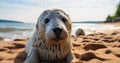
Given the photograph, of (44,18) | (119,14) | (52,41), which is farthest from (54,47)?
(119,14)

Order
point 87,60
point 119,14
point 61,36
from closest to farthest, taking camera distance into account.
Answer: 1. point 61,36
2. point 87,60
3. point 119,14

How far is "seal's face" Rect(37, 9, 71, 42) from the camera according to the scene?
3.17 metres

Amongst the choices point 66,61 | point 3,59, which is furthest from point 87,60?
Result: point 3,59

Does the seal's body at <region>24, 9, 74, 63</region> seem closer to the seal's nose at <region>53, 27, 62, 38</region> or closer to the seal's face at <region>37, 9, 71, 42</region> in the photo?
the seal's face at <region>37, 9, 71, 42</region>

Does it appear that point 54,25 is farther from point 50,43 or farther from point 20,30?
point 20,30

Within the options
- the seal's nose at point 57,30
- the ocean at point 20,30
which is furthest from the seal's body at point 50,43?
the ocean at point 20,30

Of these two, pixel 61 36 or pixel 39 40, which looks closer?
pixel 61 36

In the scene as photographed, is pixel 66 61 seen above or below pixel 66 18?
below

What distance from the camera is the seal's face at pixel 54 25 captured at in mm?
3166

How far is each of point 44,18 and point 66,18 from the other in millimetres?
334

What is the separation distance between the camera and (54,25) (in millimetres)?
3229

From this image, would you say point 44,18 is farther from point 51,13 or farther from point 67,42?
point 67,42

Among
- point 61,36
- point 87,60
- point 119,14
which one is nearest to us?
point 61,36

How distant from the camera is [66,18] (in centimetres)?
359
